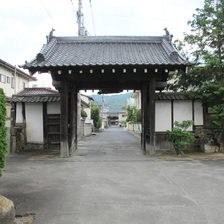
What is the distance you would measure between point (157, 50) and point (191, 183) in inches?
271

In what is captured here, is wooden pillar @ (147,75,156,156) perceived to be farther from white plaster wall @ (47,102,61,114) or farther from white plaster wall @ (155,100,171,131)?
white plaster wall @ (47,102,61,114)

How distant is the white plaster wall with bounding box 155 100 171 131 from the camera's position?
10.2m

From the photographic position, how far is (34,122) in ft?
34.8

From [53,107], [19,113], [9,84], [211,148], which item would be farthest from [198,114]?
[9,84]

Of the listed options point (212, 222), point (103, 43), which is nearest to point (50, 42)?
point (103, 43)

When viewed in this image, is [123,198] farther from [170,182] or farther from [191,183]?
[191,183]

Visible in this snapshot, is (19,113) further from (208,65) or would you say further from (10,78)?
(10,78)

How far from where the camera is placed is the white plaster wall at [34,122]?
10570mm

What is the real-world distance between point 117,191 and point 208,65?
291 inches

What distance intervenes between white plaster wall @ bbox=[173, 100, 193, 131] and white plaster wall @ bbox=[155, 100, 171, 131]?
309 mm

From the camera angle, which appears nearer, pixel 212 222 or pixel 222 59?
pixel 212 222

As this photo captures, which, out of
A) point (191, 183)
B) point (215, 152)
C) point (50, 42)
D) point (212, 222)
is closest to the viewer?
point (212, 222)

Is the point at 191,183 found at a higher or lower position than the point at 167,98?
lower

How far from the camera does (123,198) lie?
425 centimetres
